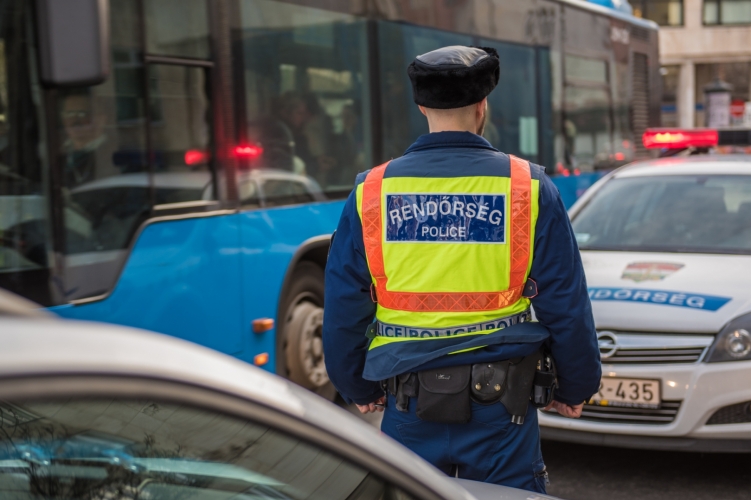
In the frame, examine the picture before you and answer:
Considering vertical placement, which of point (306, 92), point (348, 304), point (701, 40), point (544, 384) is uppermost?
point (701, 40)

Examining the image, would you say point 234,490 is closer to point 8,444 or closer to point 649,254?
point 8,444

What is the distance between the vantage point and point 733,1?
44.9 m

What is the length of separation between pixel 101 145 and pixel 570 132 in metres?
6.36

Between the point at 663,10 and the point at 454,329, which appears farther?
the point at 663,10

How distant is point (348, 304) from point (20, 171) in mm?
2022

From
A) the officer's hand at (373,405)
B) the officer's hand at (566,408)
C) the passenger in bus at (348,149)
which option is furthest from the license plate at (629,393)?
the passenger in bus at (348,149)

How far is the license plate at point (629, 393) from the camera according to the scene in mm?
4617

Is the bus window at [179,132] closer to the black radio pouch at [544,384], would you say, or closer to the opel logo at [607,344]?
the opel logo at [607,344]

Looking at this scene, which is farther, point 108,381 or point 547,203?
point 547,203

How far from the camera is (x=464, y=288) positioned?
104 inches

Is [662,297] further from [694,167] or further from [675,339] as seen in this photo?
[694,167]

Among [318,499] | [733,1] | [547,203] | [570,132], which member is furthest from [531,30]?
[733,1]

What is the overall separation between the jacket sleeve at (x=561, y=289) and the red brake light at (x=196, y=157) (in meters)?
2.82

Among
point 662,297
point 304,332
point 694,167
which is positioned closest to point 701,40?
point 694,167
